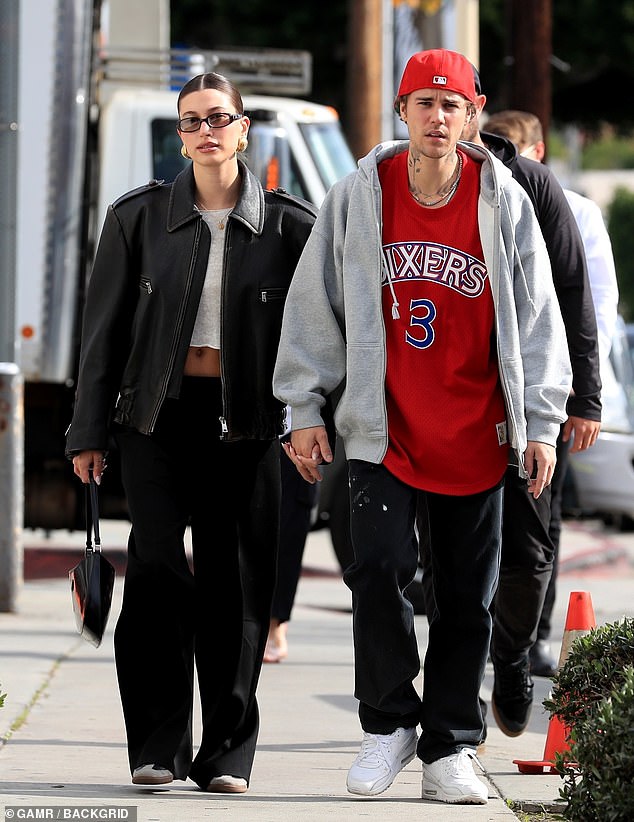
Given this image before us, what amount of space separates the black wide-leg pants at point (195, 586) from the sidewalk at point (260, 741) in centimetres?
16

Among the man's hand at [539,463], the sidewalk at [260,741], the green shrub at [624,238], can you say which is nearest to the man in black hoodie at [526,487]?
the sidewalk at [260,741]

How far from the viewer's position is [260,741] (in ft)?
17.7

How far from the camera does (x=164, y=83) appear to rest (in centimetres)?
1008

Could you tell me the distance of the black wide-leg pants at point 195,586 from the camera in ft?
14.7

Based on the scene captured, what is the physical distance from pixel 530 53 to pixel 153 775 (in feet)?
35.5

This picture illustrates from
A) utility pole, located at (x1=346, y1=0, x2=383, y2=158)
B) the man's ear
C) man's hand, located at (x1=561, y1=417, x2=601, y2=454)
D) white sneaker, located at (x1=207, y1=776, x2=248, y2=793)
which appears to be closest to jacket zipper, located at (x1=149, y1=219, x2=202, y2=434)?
the man's ear

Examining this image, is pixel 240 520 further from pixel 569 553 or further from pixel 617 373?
pixel 617 373

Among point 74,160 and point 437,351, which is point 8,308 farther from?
point 437,351

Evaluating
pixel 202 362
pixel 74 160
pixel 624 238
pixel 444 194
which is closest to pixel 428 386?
pixel 444 194

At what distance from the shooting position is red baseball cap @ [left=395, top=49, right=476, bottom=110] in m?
4.31

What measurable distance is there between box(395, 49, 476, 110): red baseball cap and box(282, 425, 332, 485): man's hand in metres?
0.92

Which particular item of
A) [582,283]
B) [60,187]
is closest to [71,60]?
[60,187]

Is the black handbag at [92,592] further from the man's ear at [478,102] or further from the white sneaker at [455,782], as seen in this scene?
the man's ear at [478,102]

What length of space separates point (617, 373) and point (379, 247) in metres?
8.85
